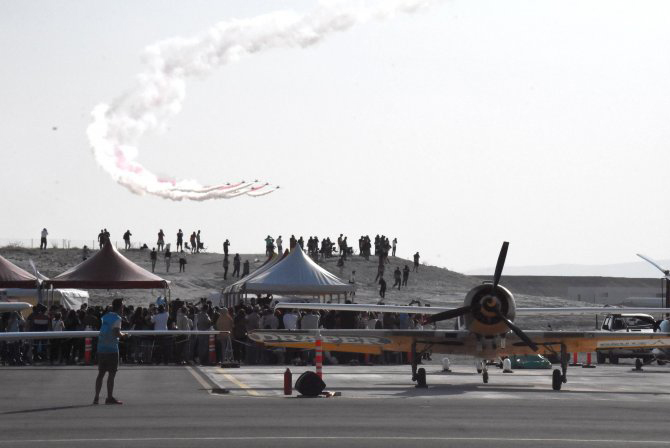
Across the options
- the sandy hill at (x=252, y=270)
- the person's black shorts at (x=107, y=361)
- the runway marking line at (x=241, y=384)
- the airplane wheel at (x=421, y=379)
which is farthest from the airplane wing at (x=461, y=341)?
the sandy hill at (x=252, y=270)

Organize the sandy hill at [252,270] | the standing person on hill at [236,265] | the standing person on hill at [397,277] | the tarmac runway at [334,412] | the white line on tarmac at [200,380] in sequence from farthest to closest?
the standing person on hill at [397,277], the standing person on hill at [236,265], the sandy hill at [252,270], the white line on tarmac at [200,380], the tarmac runway at [334,412]

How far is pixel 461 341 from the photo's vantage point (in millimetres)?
27000

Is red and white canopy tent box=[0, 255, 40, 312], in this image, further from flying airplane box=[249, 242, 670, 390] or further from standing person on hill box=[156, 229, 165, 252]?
standing person on hill box=[156, 229, 165, 252]

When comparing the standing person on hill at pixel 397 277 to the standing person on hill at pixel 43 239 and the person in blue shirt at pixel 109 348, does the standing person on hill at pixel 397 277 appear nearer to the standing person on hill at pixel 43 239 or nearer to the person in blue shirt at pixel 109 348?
the standing person on hill at pixel 43 239

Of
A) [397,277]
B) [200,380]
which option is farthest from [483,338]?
[397,277]

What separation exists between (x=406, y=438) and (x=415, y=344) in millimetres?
12269

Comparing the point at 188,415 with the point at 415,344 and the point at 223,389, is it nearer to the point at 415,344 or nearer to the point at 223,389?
the point at 223,389

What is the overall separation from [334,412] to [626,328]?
25404 mm

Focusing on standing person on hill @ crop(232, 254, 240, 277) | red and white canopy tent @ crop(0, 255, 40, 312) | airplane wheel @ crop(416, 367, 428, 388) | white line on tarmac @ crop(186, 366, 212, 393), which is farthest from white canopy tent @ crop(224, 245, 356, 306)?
standing person on hill @ crop(232, 254, 240, 277)

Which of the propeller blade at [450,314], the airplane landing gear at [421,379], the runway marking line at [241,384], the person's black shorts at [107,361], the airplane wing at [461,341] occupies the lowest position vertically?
the runway marking line at [241,384]

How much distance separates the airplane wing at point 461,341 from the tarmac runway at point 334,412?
0.82 m

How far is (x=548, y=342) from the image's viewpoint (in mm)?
26828

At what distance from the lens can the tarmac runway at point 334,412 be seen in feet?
48.0

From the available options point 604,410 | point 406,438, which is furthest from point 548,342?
point 406,438
